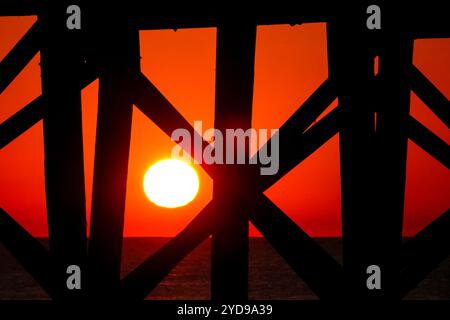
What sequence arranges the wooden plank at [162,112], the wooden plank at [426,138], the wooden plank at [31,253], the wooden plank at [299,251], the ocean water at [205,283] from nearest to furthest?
the wooden plank at [299,251] < the wooden plank at [162,112] < the wooden plank at [31,253] < the wooden plank at [426,138] < the ocean water at [205,283]

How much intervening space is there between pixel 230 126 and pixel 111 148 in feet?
2.17

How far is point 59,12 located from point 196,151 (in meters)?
1.12

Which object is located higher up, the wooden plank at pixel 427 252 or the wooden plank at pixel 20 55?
the wooden plank at pixel 20 55

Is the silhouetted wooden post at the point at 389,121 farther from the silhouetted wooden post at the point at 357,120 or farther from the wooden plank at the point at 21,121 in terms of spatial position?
the wooden plank at the point at 21,121

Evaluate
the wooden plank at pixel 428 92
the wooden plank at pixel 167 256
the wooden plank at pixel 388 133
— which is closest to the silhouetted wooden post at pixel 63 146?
the wooden plank at pixel 167 256

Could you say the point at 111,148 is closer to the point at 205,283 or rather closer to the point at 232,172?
the point at 232,172

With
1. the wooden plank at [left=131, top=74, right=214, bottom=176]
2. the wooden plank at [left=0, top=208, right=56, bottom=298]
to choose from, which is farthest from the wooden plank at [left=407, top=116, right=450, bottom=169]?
the wooden plank at [left=0, top=208, right=56, bottom=298]

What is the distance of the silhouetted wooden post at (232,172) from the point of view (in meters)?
3.94

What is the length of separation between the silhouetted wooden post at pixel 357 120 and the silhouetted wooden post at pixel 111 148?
1.15 m

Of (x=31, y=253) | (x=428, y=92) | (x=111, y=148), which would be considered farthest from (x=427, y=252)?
(x=31, y=253)

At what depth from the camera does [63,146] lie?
4176mm

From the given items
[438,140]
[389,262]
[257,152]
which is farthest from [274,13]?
[438,140]
